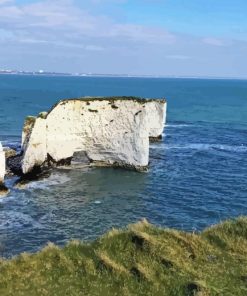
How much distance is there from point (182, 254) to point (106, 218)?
1832 centimetres

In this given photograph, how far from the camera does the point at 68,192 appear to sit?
1962 inches

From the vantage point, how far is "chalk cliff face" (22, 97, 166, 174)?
59844 millimetres

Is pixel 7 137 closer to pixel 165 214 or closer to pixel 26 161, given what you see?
pixel 26 161

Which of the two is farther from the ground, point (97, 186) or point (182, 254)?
point (182, 254)

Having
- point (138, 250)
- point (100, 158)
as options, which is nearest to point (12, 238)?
point (138, 250)

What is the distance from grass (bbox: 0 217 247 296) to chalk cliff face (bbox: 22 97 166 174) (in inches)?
1357

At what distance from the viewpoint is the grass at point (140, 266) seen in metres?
21.5

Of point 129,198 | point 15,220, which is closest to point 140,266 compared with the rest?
point 15,220

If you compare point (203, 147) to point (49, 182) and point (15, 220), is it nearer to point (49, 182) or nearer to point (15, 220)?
point (49, 182)

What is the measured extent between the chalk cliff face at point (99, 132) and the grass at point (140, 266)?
34.5m

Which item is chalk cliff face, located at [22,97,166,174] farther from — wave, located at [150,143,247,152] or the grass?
the grass

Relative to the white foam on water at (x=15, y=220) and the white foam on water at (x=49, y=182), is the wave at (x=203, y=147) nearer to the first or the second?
the white foam on water at (x=49, y=182)

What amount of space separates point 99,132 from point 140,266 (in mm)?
39904

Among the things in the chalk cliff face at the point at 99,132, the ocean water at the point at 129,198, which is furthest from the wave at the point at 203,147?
the chalk cliff face at the point at 99,132
